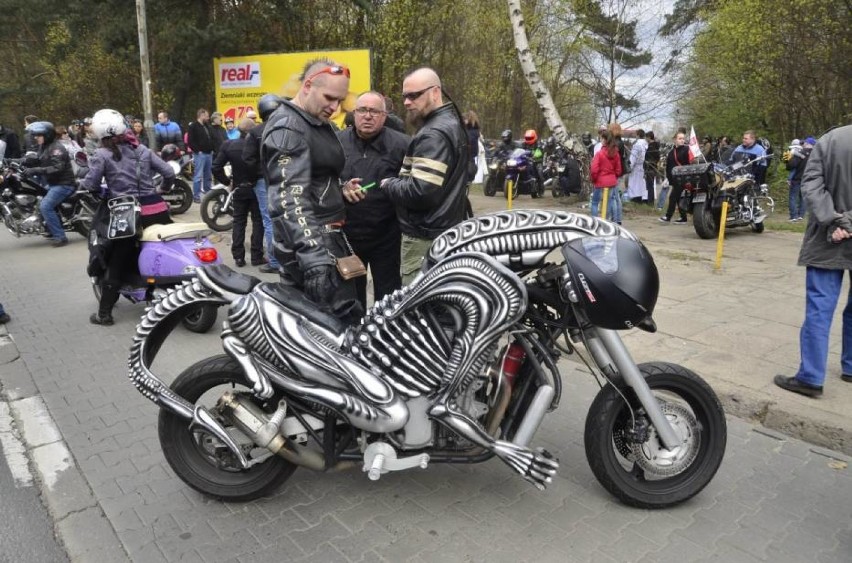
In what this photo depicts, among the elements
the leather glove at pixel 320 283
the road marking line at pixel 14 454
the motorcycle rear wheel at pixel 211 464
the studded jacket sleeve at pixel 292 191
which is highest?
the studded jacket sleeve at pixel 292 191

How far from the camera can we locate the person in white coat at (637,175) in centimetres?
1439

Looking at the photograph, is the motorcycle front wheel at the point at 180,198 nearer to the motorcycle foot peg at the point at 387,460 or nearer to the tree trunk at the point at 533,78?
the tree trunk at the point at 533,78

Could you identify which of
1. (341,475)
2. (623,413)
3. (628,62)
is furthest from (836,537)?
(628,62)

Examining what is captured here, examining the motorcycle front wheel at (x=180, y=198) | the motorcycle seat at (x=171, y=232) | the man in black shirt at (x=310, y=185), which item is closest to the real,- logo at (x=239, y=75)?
the motorcycle front wheel at (x=180, y=198)

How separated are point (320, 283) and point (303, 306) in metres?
0.13

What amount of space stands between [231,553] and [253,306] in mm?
1052

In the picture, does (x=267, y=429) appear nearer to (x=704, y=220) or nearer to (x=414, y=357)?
(x=414, y=357)

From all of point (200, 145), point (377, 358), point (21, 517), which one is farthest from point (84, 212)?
point (377, 358)

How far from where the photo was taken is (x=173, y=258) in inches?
225

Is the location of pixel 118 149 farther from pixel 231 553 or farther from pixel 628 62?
pixel 628 62

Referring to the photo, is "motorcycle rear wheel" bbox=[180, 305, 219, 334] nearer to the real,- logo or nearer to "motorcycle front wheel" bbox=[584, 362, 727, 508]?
"motorcycle front wheel" bbox=[584, 362, 727, 508]

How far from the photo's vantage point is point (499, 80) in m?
29.0

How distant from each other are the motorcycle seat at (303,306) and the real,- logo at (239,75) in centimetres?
1511

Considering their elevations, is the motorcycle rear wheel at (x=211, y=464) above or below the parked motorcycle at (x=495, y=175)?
below
